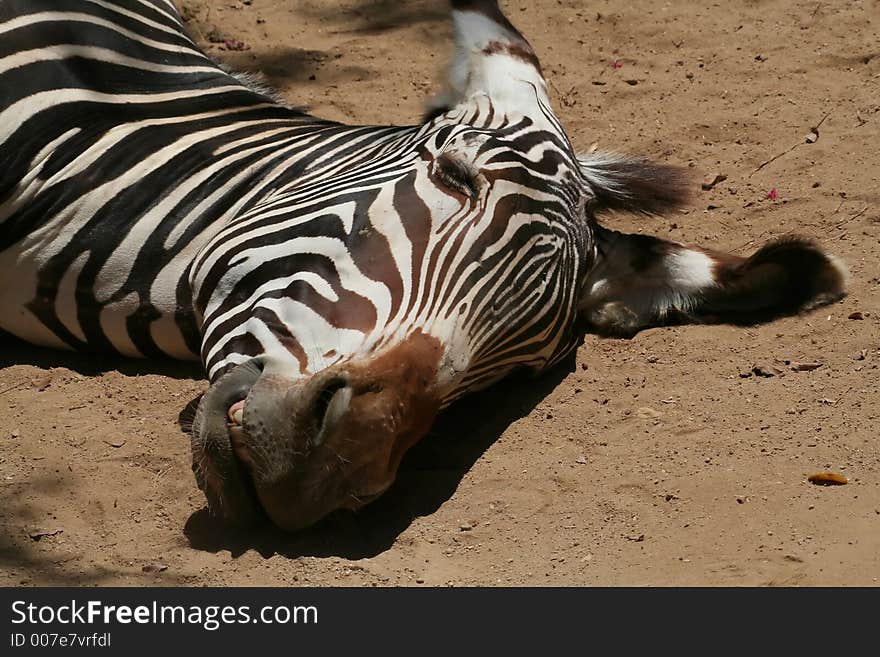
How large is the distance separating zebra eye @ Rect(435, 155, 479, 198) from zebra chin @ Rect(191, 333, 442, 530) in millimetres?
635

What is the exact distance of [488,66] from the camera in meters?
4.84

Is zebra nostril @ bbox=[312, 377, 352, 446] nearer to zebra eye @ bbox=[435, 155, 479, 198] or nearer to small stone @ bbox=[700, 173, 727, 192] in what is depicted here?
zebra eye @ bbox=[435, 155, 479, 198]

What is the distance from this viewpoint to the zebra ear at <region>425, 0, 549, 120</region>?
475 cm

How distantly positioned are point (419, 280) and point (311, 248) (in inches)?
15.7

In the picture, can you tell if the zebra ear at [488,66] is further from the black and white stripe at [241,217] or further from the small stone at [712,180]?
the small stone at [712,180]

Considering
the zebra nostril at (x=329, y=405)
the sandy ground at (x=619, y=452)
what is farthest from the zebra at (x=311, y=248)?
the sandy ground at (x=619, y=452)

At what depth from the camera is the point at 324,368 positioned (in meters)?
3.66

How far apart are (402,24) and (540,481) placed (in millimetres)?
4443

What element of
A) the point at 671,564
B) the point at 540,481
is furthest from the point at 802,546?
the point at 540,481

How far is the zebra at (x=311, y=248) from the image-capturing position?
371 centimetres

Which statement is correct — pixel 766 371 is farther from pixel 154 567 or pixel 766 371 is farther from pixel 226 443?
pixel 154 567

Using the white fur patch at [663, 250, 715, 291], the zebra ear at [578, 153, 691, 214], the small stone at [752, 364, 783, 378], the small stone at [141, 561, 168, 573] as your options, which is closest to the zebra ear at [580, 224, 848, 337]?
the white fur patch at [663, 250, 715, 291]

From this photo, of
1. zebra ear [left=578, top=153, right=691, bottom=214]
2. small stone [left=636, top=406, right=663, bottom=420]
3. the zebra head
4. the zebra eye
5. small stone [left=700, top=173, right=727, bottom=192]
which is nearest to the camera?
the zebra head

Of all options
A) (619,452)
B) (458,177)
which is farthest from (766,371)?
(458,177)
